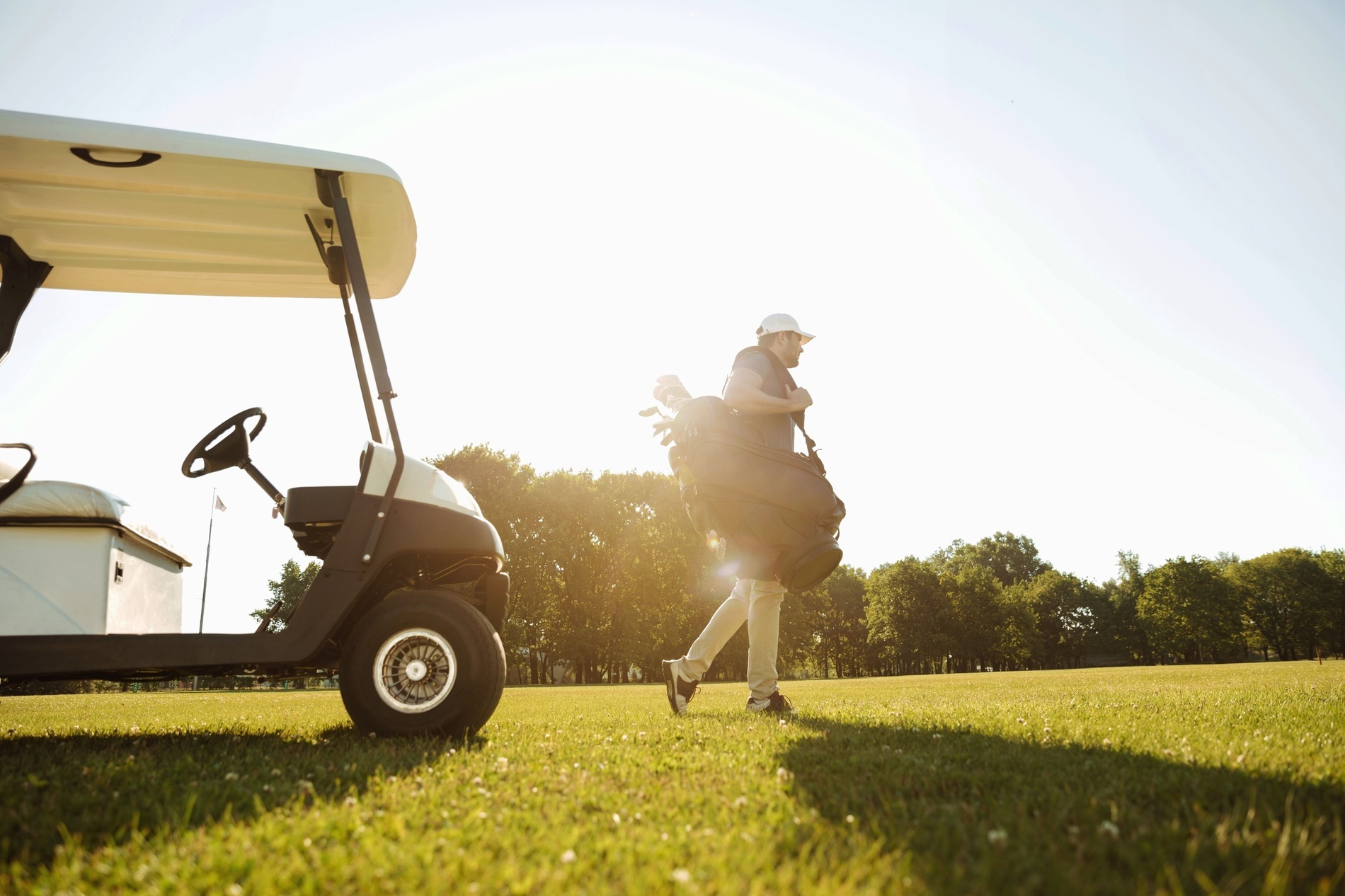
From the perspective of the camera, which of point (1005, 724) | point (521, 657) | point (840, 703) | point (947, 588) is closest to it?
point (1005, 724)

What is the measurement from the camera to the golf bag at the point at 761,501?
5.25 metres

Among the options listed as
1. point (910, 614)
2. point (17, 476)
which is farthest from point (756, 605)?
point (910, 614)

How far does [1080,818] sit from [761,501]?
126 inches

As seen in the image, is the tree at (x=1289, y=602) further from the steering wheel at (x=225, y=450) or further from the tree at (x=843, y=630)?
the steering wheel at (x=225, y=450)

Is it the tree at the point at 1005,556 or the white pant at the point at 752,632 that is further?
the tree at the point at 1005,556

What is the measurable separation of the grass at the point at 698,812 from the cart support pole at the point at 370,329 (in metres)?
1.41

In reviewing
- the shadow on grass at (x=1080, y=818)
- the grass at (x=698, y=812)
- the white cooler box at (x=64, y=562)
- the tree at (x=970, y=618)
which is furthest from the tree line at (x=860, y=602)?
the shadow on grass at (x=1080, y=818)

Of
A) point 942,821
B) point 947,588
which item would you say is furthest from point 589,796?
point 947,588

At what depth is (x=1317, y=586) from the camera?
7619cm

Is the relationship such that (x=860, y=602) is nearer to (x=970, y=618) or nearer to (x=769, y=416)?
(x=970, y=618)

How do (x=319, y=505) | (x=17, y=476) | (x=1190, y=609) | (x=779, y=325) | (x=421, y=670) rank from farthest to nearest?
1. (x=1190, y=609)
2. (x=779, y=325)
3. (x=319, y=505)
4. (x=421, y=670)
5. (x=17, y=476)

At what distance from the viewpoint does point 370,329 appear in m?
4.47

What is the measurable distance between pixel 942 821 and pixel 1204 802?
93cm

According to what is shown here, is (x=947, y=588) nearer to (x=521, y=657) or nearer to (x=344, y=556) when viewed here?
(x=521, y=657)
